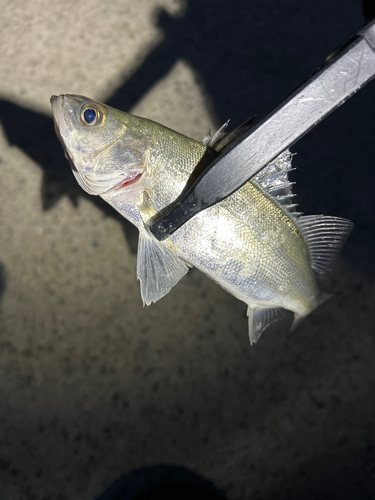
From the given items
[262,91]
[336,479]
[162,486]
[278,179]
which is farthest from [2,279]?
[336,479]

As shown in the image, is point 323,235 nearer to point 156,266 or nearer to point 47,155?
point 156,266

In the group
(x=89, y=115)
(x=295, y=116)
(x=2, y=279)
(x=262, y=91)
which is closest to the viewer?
(x=295, y=116)

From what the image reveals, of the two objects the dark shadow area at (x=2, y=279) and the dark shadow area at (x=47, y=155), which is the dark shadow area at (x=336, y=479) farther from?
the dark shadow area at (x=2, y=279)

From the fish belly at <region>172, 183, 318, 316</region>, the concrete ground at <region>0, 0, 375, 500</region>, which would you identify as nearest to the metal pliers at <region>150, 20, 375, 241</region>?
the fish belly at <region>172, 183, 318, 316</region>

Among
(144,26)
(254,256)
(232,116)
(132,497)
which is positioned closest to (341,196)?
(232,116)

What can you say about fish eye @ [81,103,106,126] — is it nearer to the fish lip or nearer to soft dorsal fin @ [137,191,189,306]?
the fish lip

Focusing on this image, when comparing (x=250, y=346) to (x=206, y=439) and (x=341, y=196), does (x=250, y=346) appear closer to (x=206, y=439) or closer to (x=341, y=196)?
Answer: (x=206, y=439)

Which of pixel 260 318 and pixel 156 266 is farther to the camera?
pixel 260 318
